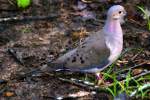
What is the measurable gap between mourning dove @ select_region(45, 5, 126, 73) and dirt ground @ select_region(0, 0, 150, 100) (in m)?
0.29

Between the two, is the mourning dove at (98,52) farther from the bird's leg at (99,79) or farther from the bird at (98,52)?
the bird's leg at (99,79)

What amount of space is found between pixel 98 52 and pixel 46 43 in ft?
3.87

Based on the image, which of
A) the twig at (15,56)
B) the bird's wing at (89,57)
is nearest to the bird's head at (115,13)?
the bird's wing at (89,57)

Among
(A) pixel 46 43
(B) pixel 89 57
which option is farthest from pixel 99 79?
(A) pixel 46 43

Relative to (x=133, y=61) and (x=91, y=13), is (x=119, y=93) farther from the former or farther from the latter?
(x=91, y=13)

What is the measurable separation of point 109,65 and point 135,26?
109cm

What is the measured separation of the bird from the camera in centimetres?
507

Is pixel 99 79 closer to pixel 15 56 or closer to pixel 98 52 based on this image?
pixel 98 52

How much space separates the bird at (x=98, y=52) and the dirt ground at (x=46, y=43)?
287 millimetres

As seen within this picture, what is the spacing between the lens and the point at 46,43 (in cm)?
609

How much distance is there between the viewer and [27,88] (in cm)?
527

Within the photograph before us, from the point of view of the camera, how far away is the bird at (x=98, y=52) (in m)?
5.07

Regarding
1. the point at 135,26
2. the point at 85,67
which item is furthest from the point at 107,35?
the point at 135,26

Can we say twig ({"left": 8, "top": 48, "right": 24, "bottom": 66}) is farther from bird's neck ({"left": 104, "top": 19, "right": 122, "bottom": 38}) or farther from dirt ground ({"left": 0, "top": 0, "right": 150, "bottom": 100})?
bird's neck ({"left": 104, "top": 19, "right": 122, "bottom": 38})
